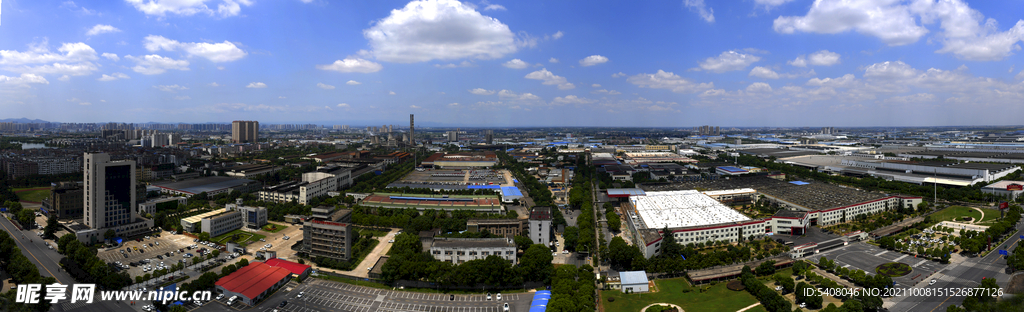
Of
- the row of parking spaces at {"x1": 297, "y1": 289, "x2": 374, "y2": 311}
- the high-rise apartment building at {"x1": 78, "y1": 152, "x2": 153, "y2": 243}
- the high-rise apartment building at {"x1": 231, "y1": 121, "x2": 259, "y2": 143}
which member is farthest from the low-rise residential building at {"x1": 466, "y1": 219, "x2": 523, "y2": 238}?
→ the high-rise apartment building at {"x1": 231, "y1": 121, "x2": 259, "y2": 143}

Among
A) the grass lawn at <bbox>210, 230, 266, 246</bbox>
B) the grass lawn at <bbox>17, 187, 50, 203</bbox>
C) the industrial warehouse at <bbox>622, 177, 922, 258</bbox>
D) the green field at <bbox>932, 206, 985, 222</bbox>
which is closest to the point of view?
the industrial warehouse at <bbox>622, 177, 922, 258</bbox>

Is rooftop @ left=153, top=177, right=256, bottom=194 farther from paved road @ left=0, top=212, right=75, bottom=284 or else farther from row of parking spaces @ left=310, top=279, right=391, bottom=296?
row of parking spaces @ left=310, top=279, right=391, bottom=296

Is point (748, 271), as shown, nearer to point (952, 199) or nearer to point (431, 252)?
point (431, 252)

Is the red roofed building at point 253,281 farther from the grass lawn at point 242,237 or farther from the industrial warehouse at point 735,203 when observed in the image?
the industrial warehouse at point 735,203

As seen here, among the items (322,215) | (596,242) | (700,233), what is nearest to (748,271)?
(700,233)

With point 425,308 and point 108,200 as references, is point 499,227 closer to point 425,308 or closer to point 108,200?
point 425,308

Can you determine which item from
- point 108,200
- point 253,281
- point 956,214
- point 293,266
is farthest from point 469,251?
point 956,214
